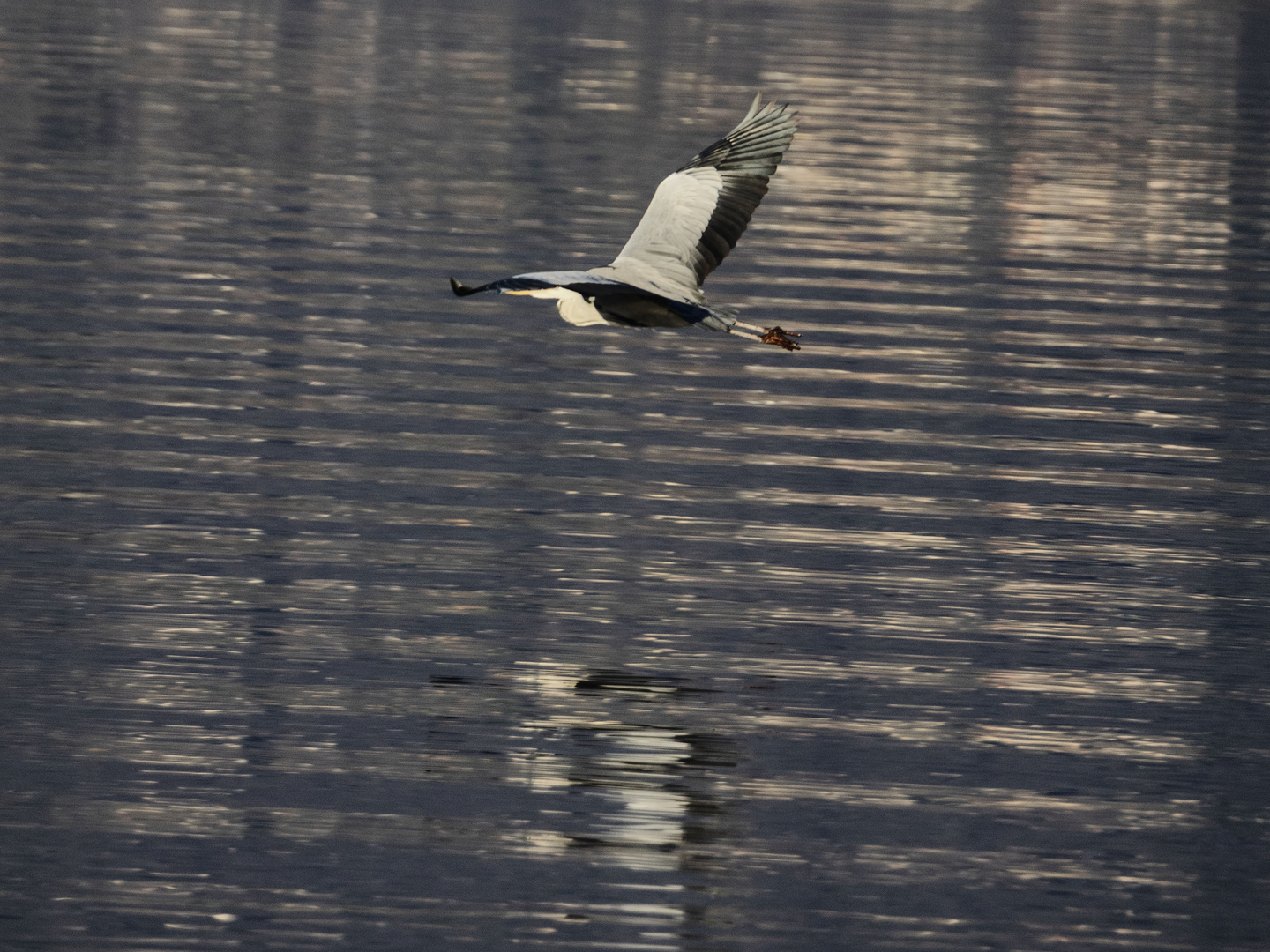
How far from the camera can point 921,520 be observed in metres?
12.0

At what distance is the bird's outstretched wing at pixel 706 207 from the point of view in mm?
10203

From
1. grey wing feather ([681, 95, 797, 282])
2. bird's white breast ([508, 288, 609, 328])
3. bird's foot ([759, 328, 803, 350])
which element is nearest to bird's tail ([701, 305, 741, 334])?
bird's foot ([759, 328, 803, 350])

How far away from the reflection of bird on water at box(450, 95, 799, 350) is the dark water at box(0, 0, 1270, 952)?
1.41 metres

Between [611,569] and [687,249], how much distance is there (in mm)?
1602

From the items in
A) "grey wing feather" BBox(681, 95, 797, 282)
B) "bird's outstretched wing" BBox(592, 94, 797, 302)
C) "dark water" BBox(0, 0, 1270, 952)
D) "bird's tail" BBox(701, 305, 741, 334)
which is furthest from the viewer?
"grey wing feather" BBox(681, 95, 797, 282)

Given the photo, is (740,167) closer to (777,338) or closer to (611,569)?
(777,338)

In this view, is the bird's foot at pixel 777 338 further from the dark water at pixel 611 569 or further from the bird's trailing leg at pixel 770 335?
the dark water at pixel 611 569

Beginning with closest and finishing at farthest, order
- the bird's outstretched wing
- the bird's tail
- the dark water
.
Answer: the dark water
the bird's tail
the bird's outstretched wing

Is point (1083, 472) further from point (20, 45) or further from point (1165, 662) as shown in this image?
point (20, 45)

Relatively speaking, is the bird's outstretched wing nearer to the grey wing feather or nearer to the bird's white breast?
the grey wing feather

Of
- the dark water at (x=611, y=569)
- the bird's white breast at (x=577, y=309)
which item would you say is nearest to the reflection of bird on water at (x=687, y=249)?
the bird's white breast at (x=577, y=309)

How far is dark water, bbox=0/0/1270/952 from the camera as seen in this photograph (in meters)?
7.56

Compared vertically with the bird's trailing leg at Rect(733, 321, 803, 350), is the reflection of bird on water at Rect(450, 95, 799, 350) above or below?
above

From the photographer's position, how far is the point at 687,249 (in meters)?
10.4
